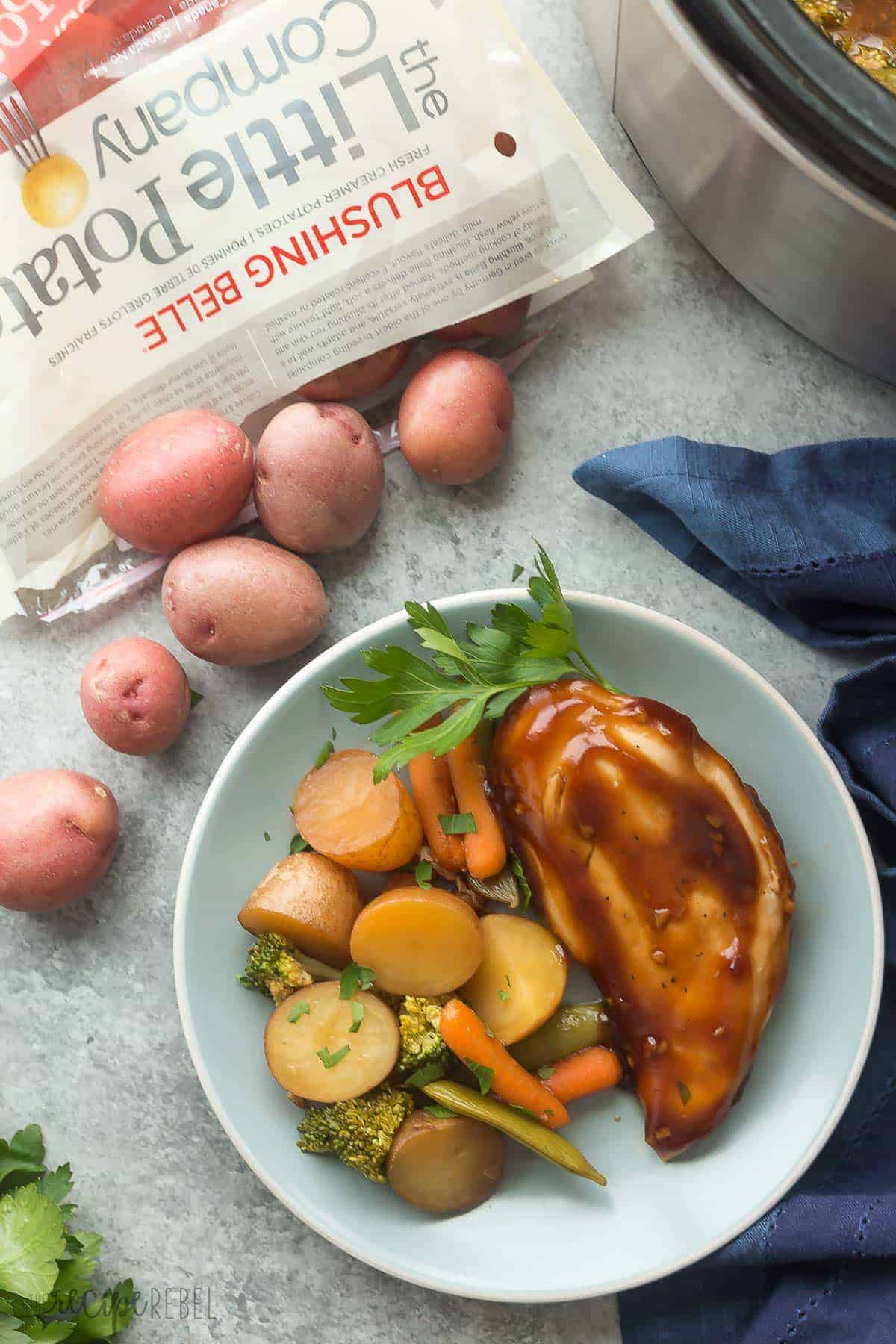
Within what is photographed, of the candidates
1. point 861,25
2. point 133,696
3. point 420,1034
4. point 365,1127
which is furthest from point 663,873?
point 861,25

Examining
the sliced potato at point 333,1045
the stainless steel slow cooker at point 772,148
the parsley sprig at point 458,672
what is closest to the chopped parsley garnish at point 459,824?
the parsley sprig at point 458,672

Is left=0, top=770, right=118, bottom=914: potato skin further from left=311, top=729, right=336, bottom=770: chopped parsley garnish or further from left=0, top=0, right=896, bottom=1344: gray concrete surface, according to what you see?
left=311, top=729, right=336, bottom=770: chopped parsley garnish

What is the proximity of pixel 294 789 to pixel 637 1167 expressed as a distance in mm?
614

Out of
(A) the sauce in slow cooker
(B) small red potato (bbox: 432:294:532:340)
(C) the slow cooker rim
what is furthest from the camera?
(B) small red potato (bbox: 432:294:532:340)

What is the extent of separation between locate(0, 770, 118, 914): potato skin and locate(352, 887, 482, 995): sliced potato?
14.0 inches

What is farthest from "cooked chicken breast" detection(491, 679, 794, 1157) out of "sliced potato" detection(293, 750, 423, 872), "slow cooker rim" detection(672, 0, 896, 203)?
"slow cooker rim" detection(672, 0, 896, 203)

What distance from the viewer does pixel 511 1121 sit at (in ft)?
4.12

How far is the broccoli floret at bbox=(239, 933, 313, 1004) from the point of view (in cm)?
129

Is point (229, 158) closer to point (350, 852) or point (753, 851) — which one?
point (350, 852)

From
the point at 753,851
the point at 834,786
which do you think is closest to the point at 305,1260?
the point at 753,851

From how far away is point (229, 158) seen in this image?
1.36m

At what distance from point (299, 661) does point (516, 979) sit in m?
0.49

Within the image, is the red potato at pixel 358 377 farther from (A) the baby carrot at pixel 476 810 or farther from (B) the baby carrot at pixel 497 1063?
(B) the baby carrot at pixel 497 1063

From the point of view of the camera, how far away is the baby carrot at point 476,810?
1.29 m
